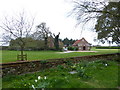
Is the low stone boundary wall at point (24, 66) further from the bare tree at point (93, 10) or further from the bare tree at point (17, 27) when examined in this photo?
the bare tree at point (93, 10)

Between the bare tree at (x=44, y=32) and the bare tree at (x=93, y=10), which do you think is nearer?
the bare tree at (x=93, y=10)

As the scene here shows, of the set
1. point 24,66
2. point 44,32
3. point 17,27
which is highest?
point 44,32

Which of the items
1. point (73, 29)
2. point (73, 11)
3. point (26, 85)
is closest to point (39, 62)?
point (26, 85)

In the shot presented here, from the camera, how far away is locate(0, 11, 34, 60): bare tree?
7139mm

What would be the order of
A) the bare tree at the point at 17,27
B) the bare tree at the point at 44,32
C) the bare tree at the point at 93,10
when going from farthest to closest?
the bare tree at the point at 44,32
the bare tree at the point at 17,27
the bare tree at the point at 93,10

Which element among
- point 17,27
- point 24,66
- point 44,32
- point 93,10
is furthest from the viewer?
point 44,32

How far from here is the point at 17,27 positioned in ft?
24.6

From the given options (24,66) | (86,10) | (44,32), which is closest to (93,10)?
(86,10)

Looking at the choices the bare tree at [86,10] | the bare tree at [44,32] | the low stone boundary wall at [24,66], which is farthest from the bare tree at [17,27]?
the bare tree at [44,32]

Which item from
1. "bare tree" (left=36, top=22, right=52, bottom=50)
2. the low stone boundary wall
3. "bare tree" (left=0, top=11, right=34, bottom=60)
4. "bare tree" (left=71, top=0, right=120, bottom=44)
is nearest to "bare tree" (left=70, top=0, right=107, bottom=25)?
"bare tree" (left=71, top=0, right=120, bottom=44)

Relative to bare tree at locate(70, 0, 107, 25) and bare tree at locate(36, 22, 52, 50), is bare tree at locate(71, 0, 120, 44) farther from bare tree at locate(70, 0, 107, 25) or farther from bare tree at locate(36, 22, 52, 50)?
bare tree at locate(36, 22, 52, 50)

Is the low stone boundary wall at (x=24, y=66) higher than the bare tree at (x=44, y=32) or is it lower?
lower

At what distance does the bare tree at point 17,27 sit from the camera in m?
7.14

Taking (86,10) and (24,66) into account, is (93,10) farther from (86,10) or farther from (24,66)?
(24,66)
